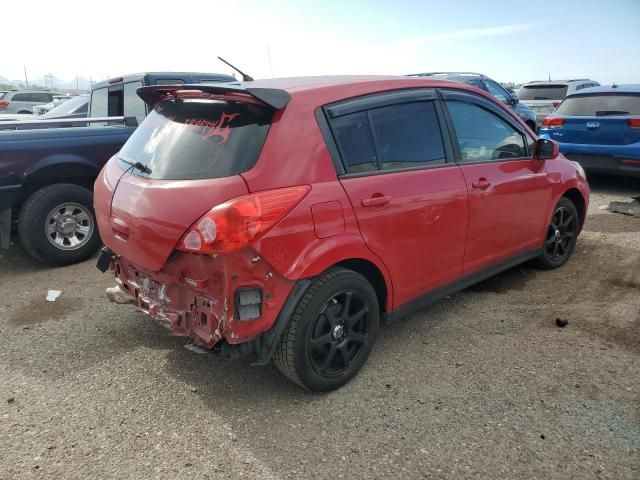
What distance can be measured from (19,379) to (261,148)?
85.6 inches

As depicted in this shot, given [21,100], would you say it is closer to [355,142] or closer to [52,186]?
[52,186]

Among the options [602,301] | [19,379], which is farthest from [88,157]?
[602,301]

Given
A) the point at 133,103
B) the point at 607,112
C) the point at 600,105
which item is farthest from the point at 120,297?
the point at 600,105

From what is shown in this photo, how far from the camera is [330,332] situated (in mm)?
2936

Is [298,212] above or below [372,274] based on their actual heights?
above

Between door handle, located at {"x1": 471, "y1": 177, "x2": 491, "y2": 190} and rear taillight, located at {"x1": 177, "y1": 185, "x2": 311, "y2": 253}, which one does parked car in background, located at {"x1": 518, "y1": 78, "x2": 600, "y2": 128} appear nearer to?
door handle, located at {"x1": 471, "y1": 177, "x2": 491, "y2": 190}

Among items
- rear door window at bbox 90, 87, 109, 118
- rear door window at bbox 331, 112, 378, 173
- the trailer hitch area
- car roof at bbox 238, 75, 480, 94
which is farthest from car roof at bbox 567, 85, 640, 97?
the trailer hitch area

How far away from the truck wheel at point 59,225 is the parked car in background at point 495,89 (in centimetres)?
845

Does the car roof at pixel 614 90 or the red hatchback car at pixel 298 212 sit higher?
the car roof at pixel 614 90

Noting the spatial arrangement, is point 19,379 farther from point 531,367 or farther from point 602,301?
point 602,301

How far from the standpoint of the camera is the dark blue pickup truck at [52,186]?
484cm

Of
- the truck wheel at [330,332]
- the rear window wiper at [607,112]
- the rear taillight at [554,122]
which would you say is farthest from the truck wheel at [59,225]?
the rear window wiper at [607,112]

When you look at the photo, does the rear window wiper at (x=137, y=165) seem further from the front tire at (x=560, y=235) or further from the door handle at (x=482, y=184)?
the front tire at (x=560, y=235)

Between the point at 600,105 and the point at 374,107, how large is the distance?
614 cm
